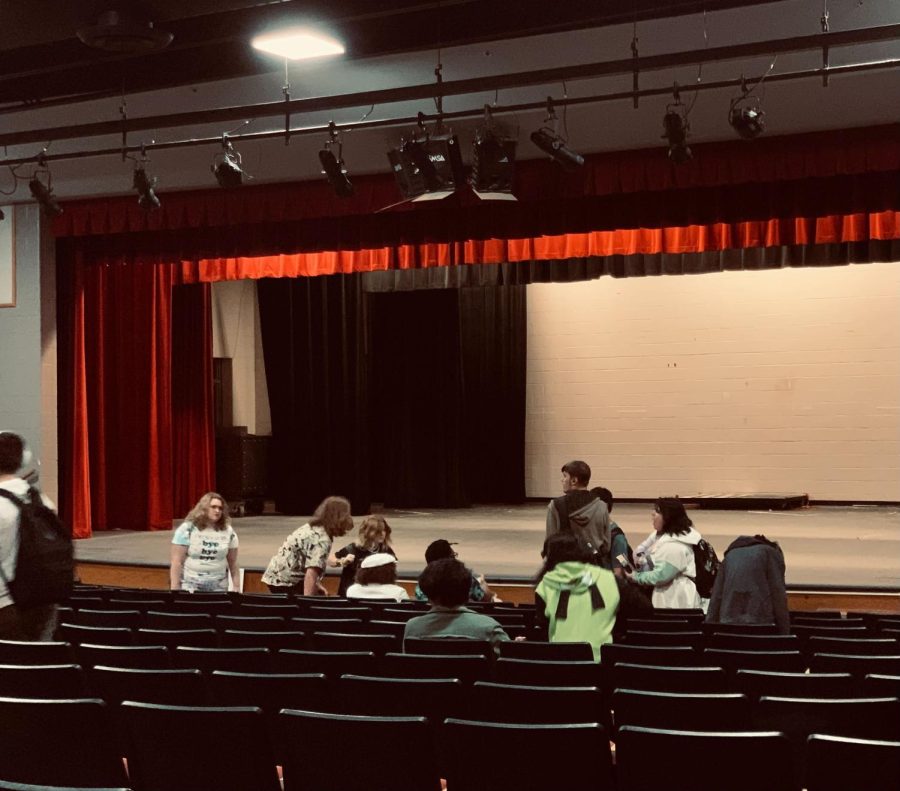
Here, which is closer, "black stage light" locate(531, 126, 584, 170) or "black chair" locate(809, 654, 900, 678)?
"black chair" locate(809, 654, 900, 678)

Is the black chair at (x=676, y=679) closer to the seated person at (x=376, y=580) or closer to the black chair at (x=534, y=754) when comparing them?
the black chair at (x=534, y=754)

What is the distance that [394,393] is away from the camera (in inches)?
728

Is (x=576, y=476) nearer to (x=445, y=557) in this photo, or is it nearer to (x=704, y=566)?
(x=704, y=566)

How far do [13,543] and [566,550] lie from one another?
213 centimetres

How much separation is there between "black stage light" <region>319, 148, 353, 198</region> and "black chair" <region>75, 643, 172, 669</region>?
5.73 m

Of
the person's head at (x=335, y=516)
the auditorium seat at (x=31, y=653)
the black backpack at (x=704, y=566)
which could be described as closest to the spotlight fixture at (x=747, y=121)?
the black backpack at (x=704, y=566)

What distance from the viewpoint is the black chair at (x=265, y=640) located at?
4.84m

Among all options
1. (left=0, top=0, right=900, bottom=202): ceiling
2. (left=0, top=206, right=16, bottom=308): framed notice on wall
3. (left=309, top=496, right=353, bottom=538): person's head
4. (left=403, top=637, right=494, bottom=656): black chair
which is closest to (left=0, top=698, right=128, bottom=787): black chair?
(left=403, top=637, right=494, bottom=656): black chair

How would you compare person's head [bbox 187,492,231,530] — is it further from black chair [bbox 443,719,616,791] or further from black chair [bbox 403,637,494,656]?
black chair [bbox 443,719,616,791]

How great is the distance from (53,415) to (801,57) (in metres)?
8.54

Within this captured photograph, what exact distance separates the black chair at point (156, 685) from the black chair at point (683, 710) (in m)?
1.28

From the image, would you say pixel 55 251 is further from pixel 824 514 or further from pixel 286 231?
pixel 824 514

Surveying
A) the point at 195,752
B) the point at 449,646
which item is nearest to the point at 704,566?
the point at 449,646

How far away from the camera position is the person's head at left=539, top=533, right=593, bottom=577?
4773 mm
